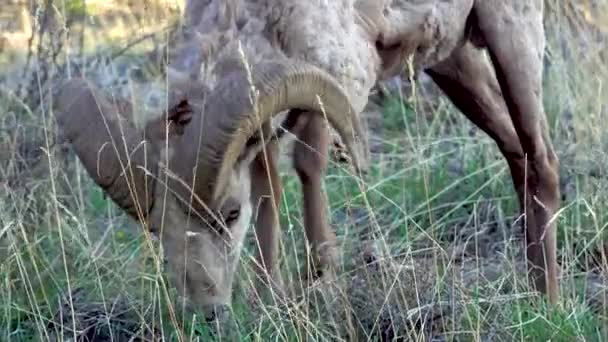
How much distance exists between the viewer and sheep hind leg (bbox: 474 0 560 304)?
6.13 meters

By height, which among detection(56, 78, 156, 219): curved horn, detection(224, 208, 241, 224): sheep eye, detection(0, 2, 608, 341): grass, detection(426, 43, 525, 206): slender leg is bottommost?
detection(0, 2, 608, 341): grass

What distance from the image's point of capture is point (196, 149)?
15.9 ft

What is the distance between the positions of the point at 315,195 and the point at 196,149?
152cm

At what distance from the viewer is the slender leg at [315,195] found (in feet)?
19.7

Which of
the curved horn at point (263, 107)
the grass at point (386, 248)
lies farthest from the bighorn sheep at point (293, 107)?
the grass at point (386, 248)

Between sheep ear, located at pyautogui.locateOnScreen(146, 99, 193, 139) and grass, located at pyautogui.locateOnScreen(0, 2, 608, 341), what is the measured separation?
0.40 m

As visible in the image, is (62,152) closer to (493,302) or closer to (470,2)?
(470,2)

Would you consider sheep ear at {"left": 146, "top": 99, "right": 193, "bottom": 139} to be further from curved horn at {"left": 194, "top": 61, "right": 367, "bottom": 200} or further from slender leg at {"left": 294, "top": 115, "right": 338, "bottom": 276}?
slender leg at {"left": 294, "top": 115, "right": 338, "bottom": 276}

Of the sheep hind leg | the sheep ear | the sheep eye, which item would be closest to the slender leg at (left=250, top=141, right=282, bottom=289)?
the sheep eye

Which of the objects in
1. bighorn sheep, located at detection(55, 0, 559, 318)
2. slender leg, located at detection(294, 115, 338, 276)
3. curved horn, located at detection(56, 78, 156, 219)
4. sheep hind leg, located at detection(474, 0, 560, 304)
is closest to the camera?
bighorn sheep, located at detection(55, 0, 559, 318)

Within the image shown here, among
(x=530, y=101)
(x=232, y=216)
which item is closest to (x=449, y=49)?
(x=530, y=101)

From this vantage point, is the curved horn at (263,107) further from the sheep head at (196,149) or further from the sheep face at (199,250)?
the sheep face at (199,250)

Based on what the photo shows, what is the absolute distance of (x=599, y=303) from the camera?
5.33 metres

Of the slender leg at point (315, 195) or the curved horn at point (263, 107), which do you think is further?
the slender leg at point (315, 195)
